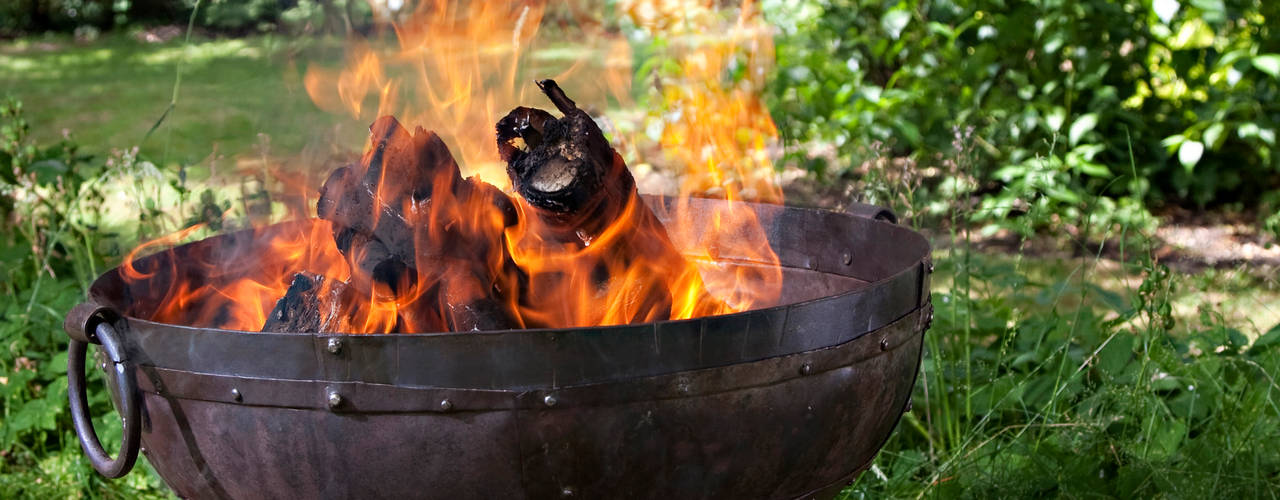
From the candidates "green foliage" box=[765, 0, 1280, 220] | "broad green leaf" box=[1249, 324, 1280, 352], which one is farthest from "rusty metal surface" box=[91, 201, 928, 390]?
"green foliage" box=[765, 0, 1280, 220]

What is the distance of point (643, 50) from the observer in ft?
15.2

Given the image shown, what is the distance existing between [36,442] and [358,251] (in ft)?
5.95

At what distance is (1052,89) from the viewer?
4.23 m

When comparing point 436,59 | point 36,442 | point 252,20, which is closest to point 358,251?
point 436,59

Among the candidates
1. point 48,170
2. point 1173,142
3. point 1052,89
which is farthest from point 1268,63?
point 48,170

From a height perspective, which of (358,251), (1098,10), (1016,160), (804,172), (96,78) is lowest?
(96,78)

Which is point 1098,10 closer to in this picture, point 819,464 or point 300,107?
point 819,464

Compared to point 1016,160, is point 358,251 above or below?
above

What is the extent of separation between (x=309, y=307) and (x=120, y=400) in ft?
0.93

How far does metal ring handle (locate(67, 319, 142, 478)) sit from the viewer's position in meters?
1.47

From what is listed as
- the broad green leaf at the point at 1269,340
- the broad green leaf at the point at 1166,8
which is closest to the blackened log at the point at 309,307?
the broad green leaf at the point at 1269,340

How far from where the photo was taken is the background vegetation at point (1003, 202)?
250cm

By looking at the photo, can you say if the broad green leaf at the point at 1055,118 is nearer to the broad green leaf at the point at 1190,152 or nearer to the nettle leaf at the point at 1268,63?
the broad green leaf at the point at 1190,152

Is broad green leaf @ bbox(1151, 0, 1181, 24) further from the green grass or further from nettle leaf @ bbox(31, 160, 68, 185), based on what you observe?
the green grass
